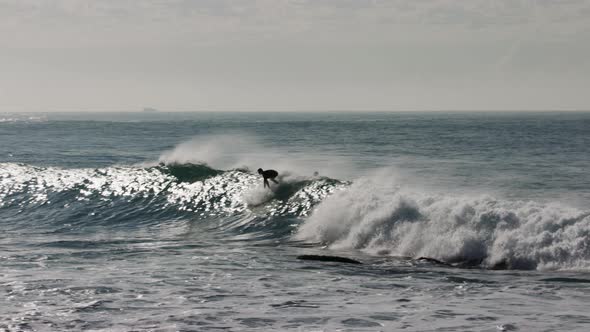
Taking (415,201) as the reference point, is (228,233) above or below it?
below

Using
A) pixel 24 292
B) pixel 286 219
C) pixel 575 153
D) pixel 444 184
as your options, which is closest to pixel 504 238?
pixel 286 219

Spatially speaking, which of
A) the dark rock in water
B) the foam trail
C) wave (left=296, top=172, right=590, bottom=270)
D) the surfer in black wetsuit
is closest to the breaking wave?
wave (left=296, top=172, right=590, bottom=270)

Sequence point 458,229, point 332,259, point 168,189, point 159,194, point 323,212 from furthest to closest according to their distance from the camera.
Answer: point 168,189
point 159,194
point 323,212
point 458,229
point 332,259

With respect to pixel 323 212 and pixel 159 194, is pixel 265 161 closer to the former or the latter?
pixel 159 194

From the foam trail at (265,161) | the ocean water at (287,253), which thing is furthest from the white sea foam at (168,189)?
the foam trail at (265,161)

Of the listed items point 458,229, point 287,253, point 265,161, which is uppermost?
point 458,229

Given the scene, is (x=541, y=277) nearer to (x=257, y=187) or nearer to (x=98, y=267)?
(x=98, y=267)

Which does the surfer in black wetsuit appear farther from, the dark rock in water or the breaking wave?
the dark rock in water

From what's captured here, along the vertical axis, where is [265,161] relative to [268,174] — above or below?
below

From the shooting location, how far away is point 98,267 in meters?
16.6

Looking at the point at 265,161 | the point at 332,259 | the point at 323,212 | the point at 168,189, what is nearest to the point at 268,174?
the point at 323,212

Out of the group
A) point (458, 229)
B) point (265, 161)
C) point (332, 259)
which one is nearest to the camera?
point (332, 259)

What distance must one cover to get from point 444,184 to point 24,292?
Answer: 23.5 metres

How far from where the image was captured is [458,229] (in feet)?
61.3
